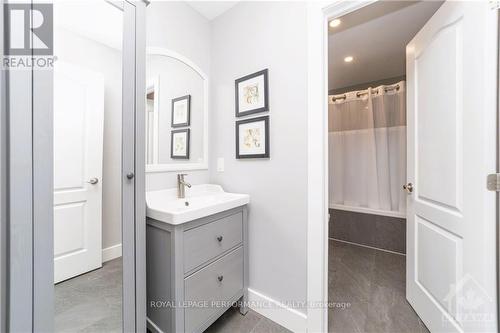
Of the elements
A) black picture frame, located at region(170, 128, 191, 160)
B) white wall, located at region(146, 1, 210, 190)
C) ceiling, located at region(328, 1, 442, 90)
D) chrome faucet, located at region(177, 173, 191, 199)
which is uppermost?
ceiling, located at region(328, 1, 442, 90)

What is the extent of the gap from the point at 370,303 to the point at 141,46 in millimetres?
2402

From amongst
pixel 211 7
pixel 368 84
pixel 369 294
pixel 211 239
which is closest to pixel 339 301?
pixel 369 294

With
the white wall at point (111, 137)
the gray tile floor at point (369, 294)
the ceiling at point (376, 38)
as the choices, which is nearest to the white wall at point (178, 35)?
the white wall at point (111, 137)

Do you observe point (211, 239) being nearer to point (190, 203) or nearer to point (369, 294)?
point (190, 203)

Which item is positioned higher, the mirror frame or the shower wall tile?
the mirror frame

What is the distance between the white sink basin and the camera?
108 centimetres

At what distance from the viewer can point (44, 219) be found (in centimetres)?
77

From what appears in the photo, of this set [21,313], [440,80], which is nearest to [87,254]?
[21,313]

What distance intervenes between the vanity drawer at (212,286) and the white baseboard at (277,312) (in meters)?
0.16

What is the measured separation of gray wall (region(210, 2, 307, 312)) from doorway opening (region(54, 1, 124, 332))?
2.77 feet

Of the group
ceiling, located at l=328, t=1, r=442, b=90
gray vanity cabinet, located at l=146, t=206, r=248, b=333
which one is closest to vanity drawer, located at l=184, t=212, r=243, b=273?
gray vanity cabinet, located at l=146, t=206, r=248, b=333

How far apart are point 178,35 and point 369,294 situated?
2.66 m

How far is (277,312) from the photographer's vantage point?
142 cm

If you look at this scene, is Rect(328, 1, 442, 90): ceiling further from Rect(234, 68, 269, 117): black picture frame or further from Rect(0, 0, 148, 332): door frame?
Rect(0, 0, 148, 332): door frame
